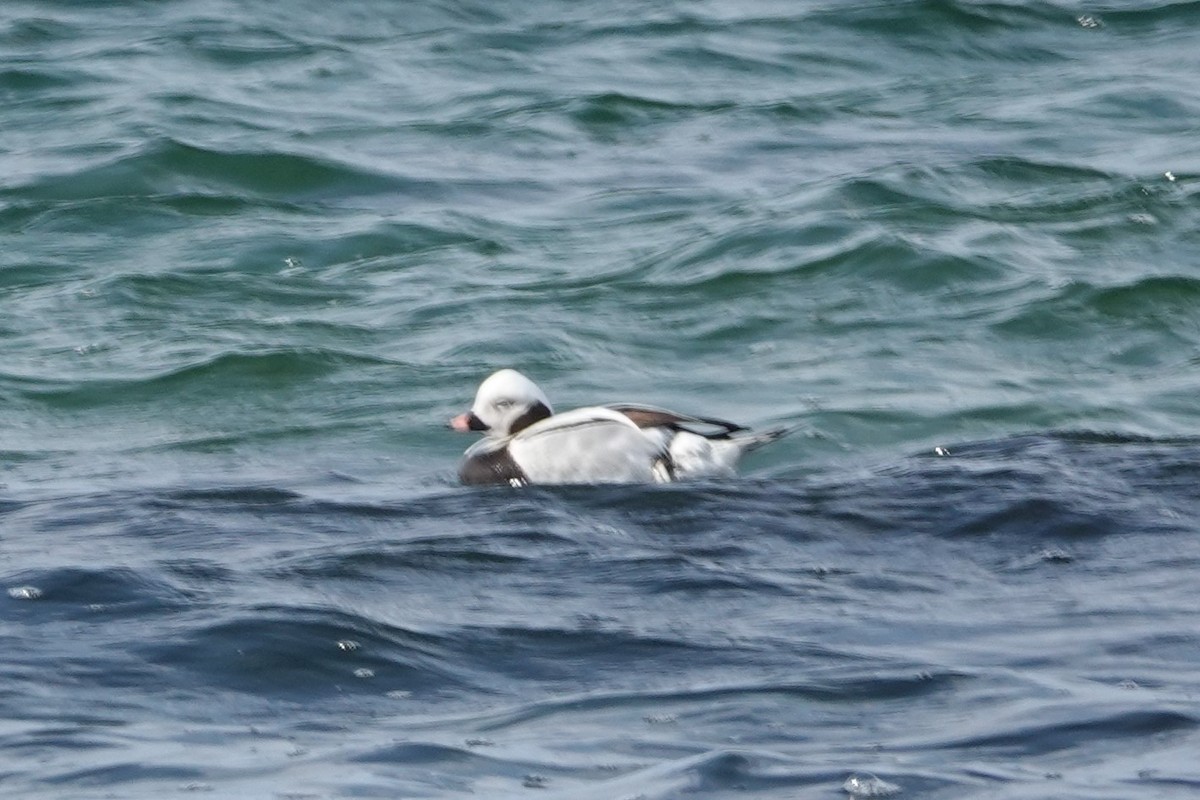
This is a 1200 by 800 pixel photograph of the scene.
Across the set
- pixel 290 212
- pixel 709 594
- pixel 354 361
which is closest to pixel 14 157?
pixel 290 212

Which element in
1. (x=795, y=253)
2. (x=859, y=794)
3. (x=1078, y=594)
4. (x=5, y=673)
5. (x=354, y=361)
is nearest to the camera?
(x=859, y=794)

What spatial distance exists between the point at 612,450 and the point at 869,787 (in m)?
3.45

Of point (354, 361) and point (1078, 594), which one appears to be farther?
point (354, 361)

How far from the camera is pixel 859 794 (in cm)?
450

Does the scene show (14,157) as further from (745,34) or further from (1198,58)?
(1198,58)

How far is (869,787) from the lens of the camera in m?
4.53

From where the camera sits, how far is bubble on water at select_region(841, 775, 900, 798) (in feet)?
14.8

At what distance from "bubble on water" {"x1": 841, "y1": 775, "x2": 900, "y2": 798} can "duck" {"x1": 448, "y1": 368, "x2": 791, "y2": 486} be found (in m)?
3.35

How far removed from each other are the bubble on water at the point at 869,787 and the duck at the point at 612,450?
3355 mm

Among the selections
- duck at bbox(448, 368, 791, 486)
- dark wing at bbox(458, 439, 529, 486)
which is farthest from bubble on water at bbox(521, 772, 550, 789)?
dark wing at bbox(458, 439, 529, 486)

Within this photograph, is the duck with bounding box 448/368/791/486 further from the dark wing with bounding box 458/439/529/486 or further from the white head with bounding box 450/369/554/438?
the white head with bounding box 450/369/554/438

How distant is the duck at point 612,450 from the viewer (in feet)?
25.9

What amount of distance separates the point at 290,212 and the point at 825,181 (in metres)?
3.08

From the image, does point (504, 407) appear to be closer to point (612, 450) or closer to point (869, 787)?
point (612, 450)
